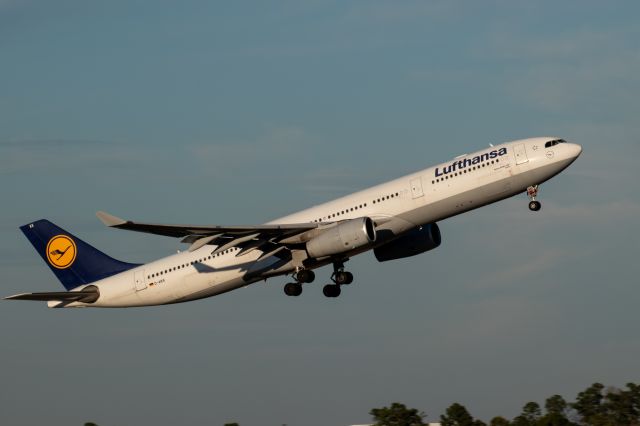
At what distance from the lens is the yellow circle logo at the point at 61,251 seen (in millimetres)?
58219

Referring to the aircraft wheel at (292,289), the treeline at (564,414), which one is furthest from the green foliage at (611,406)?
the aircraft wheel at (292,289)

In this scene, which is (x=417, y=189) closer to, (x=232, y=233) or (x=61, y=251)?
(x=232, y=233)

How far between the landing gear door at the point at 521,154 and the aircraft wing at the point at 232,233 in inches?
372

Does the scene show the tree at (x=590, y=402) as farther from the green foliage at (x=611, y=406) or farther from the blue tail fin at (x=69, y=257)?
the blue tail fin at (x=69, y=257)

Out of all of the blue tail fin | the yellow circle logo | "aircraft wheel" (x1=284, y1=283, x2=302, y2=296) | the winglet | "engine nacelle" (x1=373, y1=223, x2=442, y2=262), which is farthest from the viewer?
the yellow circle logo

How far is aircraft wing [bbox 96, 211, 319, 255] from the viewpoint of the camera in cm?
4584

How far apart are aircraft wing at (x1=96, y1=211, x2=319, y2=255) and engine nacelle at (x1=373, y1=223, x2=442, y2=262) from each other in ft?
21.0

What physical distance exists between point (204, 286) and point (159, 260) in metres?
3.47

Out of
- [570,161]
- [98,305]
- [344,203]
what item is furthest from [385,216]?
[98,305]

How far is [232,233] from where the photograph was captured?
48.0 m

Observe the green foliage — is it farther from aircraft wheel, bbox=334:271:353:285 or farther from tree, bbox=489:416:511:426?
aircraft wheel, bbox=334:271:353:285

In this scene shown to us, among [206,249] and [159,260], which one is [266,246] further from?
[159,260]

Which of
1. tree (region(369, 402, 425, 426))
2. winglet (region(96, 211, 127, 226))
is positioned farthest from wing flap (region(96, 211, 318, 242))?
tree (region(369, 402, 425, 426))

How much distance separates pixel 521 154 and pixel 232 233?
43.3ft
